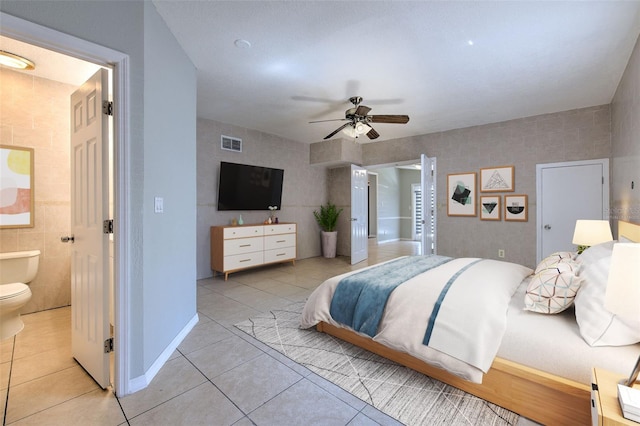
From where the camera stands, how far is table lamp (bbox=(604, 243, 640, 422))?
41.1 inches

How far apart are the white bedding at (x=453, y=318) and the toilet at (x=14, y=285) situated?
2.42 meters

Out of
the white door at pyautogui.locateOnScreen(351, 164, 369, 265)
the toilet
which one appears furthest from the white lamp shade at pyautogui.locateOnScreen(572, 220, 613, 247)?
the toilet

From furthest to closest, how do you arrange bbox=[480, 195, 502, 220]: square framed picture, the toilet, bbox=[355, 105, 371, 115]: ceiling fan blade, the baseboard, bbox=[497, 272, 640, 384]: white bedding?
bbox=[480, 195, 502, 220]: square framed picture
bbox=[355, 105, 371, 115]: ceiling fan blade
the toilet
the baseboard
bbox=[497, 272, 640, 384]: white bedding

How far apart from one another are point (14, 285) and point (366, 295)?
297 centimetres

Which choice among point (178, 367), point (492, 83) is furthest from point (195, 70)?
point (492, 83)

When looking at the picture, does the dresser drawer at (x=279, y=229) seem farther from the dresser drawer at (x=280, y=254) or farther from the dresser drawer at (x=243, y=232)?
the dresser drawer at (x=280, y=254)

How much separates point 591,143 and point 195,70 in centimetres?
520

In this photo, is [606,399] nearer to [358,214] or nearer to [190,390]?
[190,390]

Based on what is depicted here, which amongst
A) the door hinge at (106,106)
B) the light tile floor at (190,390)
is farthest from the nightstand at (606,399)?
the door hinge at (106,106)

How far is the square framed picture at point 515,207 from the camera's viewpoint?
4.28m

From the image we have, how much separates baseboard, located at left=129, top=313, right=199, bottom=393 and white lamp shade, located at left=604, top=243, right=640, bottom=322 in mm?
2534

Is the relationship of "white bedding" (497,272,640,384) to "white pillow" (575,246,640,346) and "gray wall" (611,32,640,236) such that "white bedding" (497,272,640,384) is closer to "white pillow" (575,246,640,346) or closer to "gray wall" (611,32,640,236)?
"white pillow" (575,246,640,346)

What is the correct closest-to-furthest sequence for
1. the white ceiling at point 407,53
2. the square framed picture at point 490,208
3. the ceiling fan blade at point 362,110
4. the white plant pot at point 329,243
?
the white ceiling at point 407,53 → the ceiling fan blade at point 362,110 → the square framed picture at point 490,208 → the white plant pot at point 329,243

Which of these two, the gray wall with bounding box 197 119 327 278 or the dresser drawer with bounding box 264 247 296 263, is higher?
the gray wall with bounding box 197 119 327 278
